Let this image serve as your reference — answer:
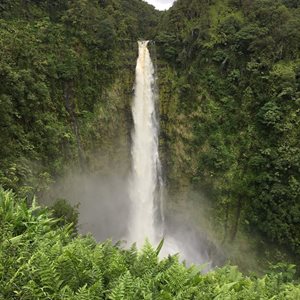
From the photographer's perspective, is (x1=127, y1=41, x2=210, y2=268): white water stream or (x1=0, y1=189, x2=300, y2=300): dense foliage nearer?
(x1=0, y1=189, x2=300, y2=300): dense foliage

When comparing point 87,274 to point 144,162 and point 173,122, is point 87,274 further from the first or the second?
point 173,122

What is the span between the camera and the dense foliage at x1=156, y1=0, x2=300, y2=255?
19234 mm

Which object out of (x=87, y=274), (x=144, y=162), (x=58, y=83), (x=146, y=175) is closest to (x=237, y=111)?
(x=144, y=162)

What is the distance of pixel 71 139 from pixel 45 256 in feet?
48.1

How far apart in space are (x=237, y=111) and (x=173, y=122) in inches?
177

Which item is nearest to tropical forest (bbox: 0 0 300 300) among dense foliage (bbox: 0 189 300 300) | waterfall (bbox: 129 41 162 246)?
waterfall (bbox: 129 41 162 246)

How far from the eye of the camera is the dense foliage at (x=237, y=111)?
1923 cm

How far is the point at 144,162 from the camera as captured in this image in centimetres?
2188

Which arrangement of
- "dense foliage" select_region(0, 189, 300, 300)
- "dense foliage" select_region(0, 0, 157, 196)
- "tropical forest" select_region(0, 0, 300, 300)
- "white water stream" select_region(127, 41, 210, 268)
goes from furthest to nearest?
"white water stream" select_region(127, 41, 210, 268)
"tropical forest" select_region(0, 0, 300, 300)
"dense foliage" select_region(0, 0, 157, 196)
"dense foliage" select_region(0, 189, 300, 300)

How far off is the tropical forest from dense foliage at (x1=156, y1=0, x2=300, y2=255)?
0.08m

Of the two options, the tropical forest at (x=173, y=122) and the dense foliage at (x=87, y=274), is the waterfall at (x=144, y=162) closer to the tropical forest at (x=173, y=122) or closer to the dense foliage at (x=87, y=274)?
the tropical forest at (x=173, y=122)

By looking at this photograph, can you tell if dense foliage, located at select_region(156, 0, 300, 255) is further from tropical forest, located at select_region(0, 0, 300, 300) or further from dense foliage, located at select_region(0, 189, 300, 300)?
dense foliage, located at select_region(0, 189, 300, 300)

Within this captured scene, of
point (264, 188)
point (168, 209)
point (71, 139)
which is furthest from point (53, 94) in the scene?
point (264, 188)

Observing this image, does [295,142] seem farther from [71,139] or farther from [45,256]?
[45,256]
